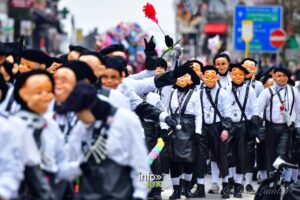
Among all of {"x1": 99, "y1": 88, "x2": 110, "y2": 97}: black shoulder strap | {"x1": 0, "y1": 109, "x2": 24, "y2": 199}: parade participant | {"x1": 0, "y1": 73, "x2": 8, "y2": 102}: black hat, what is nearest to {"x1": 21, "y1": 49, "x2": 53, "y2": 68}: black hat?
{"x1": 99, "y1": 88, "x2": 110, "y2": 97}: black shoulder strap

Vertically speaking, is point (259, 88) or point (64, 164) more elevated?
point (259, 88)

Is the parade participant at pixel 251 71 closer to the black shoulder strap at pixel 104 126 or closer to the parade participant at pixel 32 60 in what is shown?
the parade participant at pixel 32 60

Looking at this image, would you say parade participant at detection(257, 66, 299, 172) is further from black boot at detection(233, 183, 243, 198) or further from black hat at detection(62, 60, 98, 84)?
black hat at detection(62, 60, 98, 84)

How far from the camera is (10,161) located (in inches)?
344

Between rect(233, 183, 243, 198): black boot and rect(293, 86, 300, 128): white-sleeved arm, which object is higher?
rect(293, 86, 300, 128): white-sleeved arm

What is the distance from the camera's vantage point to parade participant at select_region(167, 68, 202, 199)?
17.0 m

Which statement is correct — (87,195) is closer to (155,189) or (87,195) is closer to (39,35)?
(155,189)

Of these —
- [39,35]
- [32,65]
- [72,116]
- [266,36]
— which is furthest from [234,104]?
[39,35]

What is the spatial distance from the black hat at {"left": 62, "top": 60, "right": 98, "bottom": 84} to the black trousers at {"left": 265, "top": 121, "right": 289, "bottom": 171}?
321 inches

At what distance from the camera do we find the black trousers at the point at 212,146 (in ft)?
58.0

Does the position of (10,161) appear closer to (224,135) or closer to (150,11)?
(150,11)

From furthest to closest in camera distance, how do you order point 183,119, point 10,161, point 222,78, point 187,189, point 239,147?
point 222,78, point 239,147, point 187,189, point 183,119, point 10,161

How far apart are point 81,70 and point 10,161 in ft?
5.58

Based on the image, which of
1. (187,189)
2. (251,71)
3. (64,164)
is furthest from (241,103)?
(64,164)
